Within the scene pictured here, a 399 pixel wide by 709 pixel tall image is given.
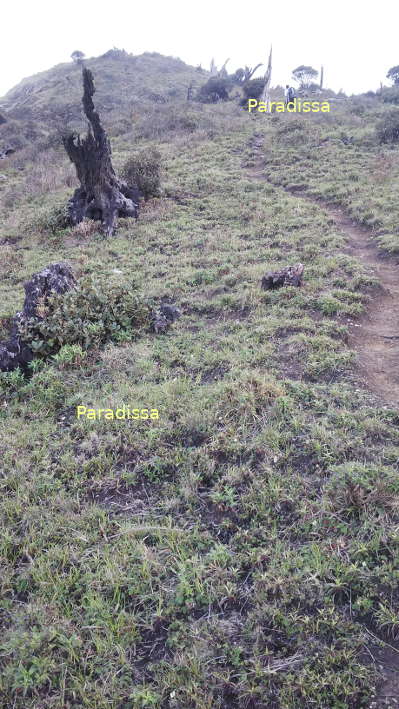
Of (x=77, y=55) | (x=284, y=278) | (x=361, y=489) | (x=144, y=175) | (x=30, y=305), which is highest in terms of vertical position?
(x=77, y=55)

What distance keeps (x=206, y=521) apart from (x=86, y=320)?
4.10 meters

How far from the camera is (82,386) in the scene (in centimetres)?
579

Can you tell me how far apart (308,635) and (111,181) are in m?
13.4

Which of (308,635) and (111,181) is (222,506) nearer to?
(308,635)

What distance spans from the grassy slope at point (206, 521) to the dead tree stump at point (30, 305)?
0.43 metres

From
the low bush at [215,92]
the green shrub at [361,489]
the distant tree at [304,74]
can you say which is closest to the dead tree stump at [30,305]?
the green shrub at [361,489]

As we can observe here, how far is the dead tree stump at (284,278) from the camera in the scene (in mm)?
7910

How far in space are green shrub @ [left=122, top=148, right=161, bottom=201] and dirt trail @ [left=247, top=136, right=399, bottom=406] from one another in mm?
6797

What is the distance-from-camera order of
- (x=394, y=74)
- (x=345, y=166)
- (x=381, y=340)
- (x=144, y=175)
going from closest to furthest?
(x=381, y=340), (x=144, y=175), (x=345, y=166), (x=394, y=74)

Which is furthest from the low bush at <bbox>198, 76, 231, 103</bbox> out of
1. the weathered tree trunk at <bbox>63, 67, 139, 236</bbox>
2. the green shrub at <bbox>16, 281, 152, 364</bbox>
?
the green shrub at <bbox>16, 281, 152, 364</bbox>

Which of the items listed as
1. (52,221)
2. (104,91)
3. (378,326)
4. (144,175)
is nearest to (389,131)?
(144,175)

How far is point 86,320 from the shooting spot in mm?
6758

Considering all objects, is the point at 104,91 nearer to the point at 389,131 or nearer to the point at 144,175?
the point at 389,131

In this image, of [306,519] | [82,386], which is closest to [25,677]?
[306,519]
